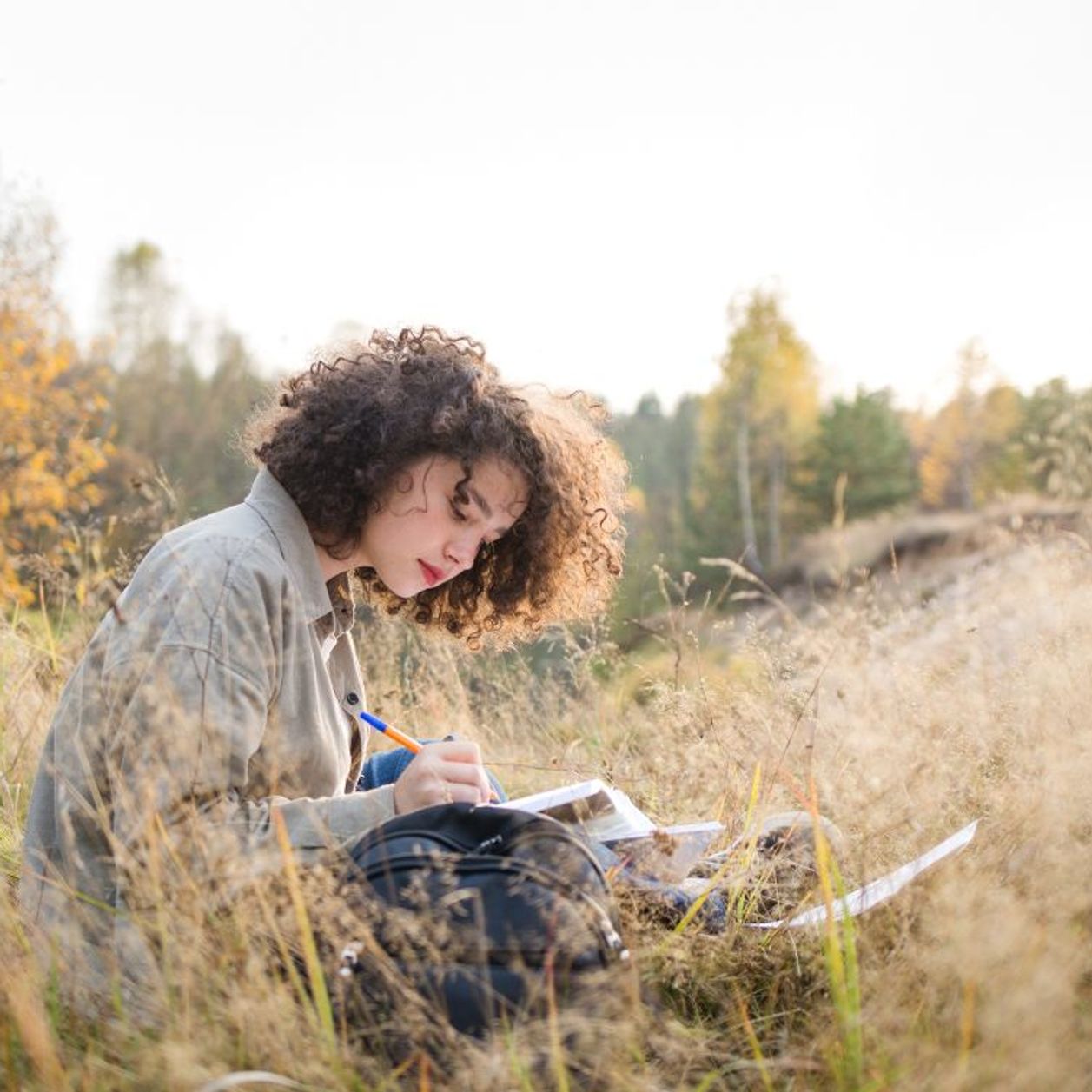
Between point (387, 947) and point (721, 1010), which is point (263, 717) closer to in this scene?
point (387, 947)

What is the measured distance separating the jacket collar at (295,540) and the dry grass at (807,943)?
706 mm

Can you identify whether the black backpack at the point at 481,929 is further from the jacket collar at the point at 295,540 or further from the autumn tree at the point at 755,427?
the autumn tree at the point at 755,427

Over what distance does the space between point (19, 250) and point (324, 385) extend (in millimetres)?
7168

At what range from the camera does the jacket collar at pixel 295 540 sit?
208cm

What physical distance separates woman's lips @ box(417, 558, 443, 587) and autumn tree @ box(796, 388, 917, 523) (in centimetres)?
2545

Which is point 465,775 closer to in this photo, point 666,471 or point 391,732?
point 391,732

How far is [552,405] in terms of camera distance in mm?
2527

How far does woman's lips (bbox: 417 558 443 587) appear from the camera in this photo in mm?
2340

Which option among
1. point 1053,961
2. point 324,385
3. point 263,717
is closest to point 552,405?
point 324,385

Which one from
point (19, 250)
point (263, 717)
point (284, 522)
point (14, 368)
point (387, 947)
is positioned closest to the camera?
point (387, 947)

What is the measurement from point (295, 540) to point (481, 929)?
0.97 metres

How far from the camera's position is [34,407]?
289 inches

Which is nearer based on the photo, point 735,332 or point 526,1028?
point 526,1028

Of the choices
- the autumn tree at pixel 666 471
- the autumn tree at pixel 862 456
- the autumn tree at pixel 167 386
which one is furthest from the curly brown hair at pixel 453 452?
the autumn tree at pixel 862 456
